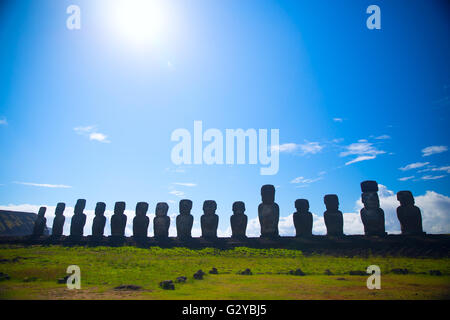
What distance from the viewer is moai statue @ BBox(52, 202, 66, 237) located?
25.2 m

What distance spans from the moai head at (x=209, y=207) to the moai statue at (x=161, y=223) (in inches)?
120

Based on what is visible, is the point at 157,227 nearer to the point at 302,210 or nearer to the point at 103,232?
the point at 103,232

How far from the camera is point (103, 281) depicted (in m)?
7.20

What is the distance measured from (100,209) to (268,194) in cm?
1373

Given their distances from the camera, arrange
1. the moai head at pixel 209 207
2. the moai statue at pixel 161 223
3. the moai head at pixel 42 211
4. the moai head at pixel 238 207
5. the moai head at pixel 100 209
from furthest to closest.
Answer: the moai head at pixel 42 211 → the moai head at pixel 100 209 → the moai statue at pixel 161 223 → the moai head at pixel 209 207 → the moai head at pixel 238 207

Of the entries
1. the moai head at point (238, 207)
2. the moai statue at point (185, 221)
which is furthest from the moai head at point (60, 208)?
the moai head at point (238, 207)

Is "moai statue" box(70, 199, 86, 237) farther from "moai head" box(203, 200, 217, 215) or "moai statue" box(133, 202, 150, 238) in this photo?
"moai head" box(203, 200, 217, 215)

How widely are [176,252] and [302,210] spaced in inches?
351

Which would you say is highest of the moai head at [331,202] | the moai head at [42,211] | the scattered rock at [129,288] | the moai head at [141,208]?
the moai head at [331,202]

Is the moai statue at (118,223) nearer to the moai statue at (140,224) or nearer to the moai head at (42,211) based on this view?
the moai statue at (140,224)

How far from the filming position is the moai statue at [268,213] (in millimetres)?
19859
